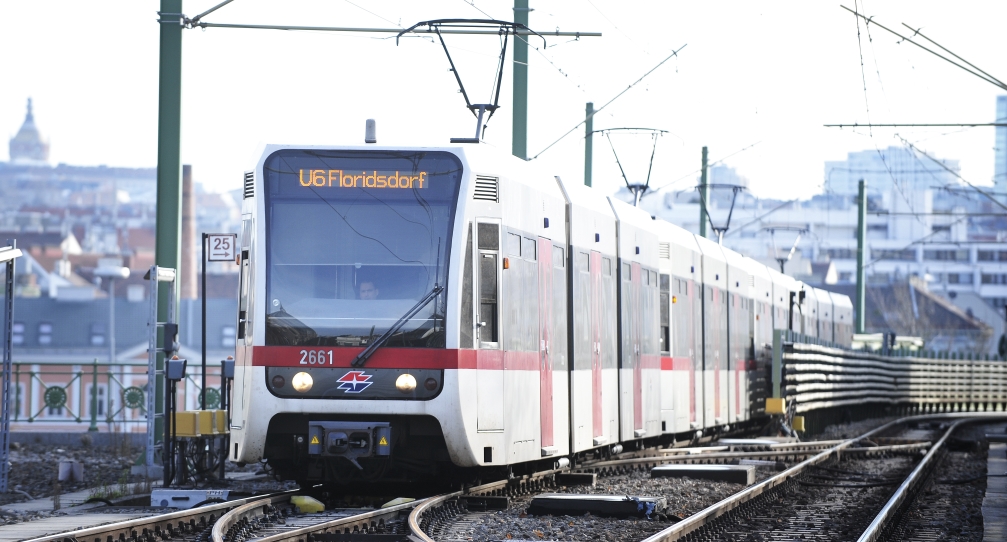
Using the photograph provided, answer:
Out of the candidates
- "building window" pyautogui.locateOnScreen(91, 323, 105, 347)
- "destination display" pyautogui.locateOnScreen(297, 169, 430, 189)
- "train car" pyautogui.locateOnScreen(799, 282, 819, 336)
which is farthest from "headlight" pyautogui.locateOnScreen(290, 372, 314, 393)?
"building window" pyautogui.locateOnScreen(91, 323, 105, 347)

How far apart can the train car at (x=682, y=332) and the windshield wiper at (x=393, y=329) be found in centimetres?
914

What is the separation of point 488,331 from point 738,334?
56.1 ft

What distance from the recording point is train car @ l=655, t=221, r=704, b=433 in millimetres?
22094

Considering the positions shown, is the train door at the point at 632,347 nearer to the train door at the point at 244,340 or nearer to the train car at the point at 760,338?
the train door at the point at 244,340

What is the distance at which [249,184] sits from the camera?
43.1ft

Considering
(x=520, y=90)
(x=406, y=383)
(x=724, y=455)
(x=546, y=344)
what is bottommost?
(x=724, y=455)

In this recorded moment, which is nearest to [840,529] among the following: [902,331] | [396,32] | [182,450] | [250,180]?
[250,180]

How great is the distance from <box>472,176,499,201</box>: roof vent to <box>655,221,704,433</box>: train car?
27.9 feet

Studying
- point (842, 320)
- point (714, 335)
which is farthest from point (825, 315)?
point (714, 335)

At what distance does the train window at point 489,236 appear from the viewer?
1320 cm

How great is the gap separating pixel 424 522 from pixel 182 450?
487cm

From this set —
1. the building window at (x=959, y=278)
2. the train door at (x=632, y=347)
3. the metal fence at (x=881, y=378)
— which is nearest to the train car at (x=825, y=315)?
→ the metal fence at (x=881, y=378)

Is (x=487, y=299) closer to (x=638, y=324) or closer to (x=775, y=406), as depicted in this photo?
(x=638, y=324)

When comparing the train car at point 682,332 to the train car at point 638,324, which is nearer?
the train car at point 638,324
